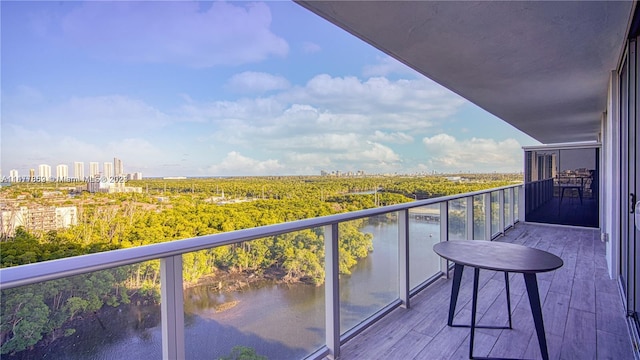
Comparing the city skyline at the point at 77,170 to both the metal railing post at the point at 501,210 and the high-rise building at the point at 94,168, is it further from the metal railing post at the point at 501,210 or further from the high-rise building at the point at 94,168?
the metal railing post at the point at 501,210

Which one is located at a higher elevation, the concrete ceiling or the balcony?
the concrete ceiling

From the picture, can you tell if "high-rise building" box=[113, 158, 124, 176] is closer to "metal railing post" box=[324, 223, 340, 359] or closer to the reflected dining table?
"metal railing post" box=[324, 223, 340, 359]

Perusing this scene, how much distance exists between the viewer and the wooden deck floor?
7.02 feet

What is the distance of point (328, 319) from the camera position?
211 cm

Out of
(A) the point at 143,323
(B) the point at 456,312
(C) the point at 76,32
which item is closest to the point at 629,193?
(B) the point at 456,312

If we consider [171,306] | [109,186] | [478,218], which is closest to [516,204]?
[478,218]

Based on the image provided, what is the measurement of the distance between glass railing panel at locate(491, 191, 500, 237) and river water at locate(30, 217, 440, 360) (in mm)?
3135

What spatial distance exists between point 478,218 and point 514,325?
8.53 feet

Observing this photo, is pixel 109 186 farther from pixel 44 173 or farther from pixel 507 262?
pixel 507 262

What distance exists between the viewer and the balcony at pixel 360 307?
1212 mm

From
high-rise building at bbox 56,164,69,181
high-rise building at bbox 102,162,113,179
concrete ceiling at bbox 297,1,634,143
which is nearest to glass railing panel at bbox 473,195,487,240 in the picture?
concrete ceiling at bbox 297,1,634,143

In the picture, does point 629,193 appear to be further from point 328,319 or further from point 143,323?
point 143,323

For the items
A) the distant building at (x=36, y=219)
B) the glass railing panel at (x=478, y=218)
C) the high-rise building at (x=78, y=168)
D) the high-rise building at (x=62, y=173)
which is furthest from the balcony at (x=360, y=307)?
the high-rise building at (x=78, y=168)

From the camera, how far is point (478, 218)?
4859 millimetres
